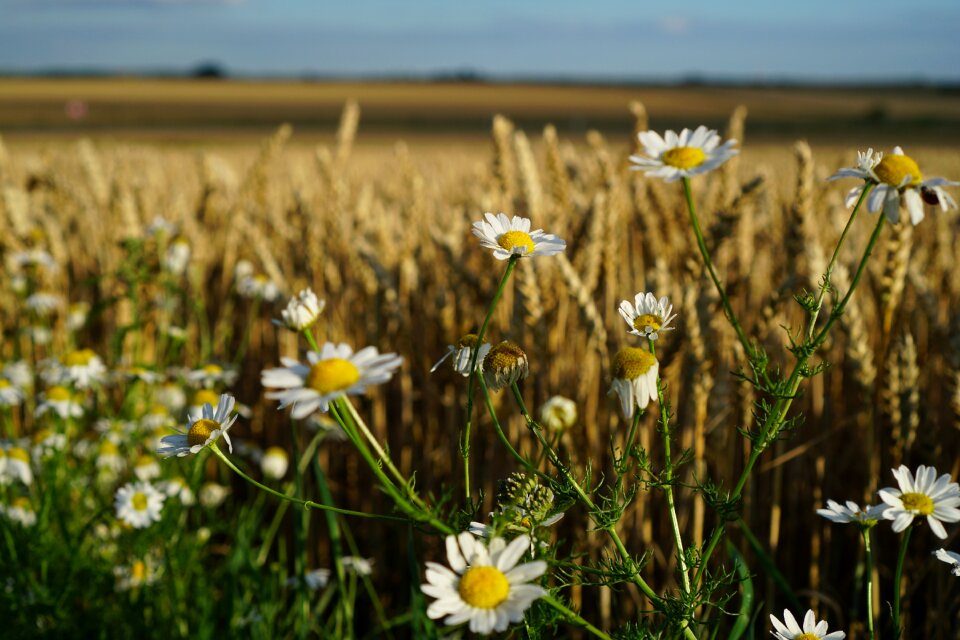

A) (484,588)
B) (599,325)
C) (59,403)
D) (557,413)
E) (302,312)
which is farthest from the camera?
(59,403)

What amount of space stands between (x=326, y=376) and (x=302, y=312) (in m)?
0.15

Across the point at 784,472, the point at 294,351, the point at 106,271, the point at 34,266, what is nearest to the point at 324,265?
the point at 294,351

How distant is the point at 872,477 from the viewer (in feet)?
6.31

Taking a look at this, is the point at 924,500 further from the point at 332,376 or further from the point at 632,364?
the point at 332,376

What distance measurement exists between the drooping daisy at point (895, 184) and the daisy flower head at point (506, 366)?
0.40m

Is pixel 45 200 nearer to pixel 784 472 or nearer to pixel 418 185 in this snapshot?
pixel 418 185

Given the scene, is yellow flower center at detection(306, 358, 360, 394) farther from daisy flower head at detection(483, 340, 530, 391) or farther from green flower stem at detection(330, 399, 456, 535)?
daisy flower head at detection(483, 340, 530, 391)

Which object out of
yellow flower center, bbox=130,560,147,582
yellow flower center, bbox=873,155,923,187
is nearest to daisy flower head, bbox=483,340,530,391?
yellow flower center, bbox=873,155,923,187

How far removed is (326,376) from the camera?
82cm

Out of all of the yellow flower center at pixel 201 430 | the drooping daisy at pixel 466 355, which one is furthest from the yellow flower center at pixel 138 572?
the drooping daisy at pixel 466 355

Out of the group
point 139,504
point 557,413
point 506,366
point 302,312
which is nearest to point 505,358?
point 506,366

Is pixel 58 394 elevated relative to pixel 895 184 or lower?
lower

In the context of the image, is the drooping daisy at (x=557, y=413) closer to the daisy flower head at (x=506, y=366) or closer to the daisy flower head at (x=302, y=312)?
the daisy flower head at (x=506, y=366)

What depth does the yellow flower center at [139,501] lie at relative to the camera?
1939mm
